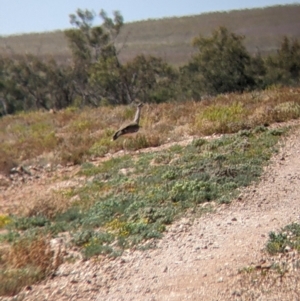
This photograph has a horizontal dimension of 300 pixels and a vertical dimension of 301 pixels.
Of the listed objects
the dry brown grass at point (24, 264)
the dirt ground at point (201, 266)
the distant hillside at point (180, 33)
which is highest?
the distant hillside at point (180, 33)

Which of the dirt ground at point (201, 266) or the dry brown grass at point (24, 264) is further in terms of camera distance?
the dry brown grass at point (24, 264)

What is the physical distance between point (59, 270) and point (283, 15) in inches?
2448

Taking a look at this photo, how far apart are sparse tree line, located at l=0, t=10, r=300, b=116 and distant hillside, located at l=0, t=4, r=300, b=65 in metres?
17.4

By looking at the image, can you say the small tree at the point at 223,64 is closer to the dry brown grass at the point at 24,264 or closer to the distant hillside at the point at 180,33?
the dry brown grass at the point at 24,264

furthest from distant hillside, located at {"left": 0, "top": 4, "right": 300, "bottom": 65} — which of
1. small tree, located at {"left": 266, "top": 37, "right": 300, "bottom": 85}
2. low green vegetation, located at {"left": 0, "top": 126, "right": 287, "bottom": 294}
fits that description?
low green vegetation, located at {"left": 0, "top": 126, "right": 287, "bottom": 294}

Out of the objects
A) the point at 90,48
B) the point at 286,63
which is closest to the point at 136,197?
the point at 286,63

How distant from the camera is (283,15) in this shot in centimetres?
Answer: 6294

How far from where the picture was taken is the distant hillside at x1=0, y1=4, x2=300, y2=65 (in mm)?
55094

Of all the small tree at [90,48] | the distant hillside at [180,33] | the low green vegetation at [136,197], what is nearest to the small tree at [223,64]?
the small tree at [90,48]

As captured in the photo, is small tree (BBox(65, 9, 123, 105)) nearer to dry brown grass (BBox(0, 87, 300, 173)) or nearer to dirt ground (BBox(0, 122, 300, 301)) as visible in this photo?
dry brown grass (BBox(0, 87, 300, 173))

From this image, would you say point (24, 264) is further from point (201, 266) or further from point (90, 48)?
point (90, 48)

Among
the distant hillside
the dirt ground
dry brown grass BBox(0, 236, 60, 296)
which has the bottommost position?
the dirt ground

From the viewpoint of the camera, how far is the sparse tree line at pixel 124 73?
1081 inches

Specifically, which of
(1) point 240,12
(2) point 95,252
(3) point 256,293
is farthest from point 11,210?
(1) point 240,12
